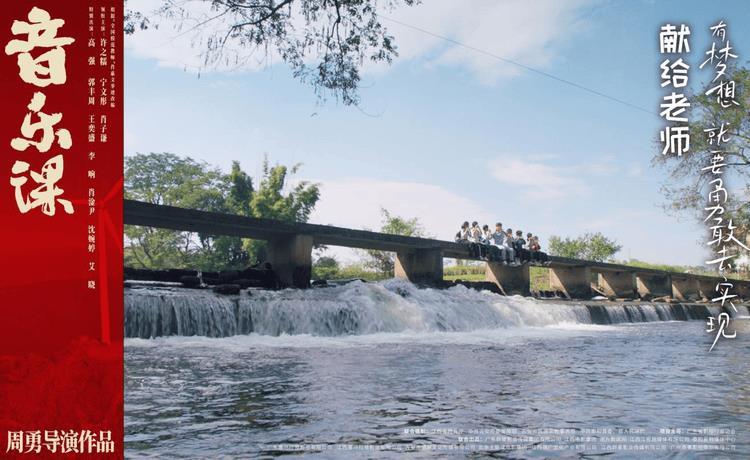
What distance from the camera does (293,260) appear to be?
559 inches

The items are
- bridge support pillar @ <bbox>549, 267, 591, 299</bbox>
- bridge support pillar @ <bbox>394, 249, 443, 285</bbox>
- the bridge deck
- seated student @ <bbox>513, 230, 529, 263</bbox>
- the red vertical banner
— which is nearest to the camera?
the red vertical banner

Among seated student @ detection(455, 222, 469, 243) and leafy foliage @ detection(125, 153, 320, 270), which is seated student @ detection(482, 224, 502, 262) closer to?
seated student @ detection(455, 222, 469, 243)

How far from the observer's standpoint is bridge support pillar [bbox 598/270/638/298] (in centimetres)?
2934

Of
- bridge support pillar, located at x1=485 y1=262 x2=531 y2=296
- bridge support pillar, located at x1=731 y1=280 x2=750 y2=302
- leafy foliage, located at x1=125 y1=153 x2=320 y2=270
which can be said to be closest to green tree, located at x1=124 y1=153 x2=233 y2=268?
leafy foliage, located at x1=125 y1=153 x2=320 y2=270

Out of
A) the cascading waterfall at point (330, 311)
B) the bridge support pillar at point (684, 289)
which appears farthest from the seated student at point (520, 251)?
the bridge support pillar at point (684, 289)

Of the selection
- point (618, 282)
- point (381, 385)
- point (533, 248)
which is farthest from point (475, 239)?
point (381, 385)

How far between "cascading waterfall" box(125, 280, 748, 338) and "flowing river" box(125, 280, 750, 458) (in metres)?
0.03

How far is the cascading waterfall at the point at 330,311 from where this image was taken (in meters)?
9.55

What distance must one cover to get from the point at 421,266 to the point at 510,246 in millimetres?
3999

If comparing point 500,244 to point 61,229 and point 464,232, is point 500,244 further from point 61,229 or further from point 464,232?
point 61,229

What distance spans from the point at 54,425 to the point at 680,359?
23.0ft

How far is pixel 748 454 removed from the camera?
3.15 metres

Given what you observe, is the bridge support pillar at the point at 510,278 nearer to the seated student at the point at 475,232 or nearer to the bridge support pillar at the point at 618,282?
the seated student at the point at 475,232

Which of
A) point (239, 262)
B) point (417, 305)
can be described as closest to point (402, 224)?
point (239, 262)
